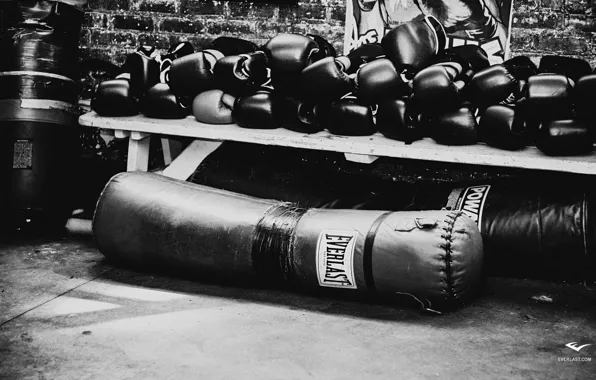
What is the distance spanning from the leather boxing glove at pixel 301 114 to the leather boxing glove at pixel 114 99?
35.0 inches

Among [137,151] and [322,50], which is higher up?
[322,50]

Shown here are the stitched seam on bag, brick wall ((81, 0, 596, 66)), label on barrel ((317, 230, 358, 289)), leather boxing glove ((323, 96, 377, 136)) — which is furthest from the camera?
brick wall ((81, 0, 596, 66))

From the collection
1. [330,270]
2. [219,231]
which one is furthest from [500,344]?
[219,231]

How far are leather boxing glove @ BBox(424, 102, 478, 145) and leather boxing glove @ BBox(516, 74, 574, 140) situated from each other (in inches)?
9.4

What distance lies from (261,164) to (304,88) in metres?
0.57

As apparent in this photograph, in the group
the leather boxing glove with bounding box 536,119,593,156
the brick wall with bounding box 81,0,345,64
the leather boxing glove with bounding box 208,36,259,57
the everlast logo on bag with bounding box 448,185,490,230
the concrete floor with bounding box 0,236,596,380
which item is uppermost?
the brick wall with bounding box 81,0,345,64

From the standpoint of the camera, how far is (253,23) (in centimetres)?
418

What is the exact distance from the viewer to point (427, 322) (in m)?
2.43

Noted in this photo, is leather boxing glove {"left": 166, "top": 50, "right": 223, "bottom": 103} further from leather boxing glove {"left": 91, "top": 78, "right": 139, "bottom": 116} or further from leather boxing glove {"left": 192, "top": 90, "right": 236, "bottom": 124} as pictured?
leather boxing glove {"left": 91, "top": 78, "right": 139, "bottom": 116}

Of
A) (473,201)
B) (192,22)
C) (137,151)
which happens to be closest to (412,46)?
(473,201)

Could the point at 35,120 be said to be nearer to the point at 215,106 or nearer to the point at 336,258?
the point at 215,106

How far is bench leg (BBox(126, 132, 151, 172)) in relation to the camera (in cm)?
353

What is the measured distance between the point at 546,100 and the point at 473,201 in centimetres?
59

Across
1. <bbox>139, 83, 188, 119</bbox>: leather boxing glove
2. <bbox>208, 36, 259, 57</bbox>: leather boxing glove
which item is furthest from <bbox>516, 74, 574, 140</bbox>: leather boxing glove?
<bbox>139, 83, 188, 119</bbox>: leather boxing glove
